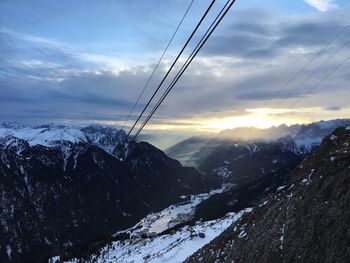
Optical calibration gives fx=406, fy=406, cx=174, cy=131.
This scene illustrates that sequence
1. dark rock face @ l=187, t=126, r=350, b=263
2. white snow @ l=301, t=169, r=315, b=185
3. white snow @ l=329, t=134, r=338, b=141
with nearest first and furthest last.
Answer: dark rock face @ l=187, t=126, r=350, b=263
white snow @ l=301, t=169, r=315, b=185
white snow @ l=329, t=134, r=338, b=141

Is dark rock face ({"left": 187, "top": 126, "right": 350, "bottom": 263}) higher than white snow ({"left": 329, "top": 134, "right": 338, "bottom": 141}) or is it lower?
lower

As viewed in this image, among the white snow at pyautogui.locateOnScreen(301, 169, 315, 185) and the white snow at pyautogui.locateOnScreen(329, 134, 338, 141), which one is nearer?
the white snow at pyautogui.locateOnScreen(301, 169, 315, 185)

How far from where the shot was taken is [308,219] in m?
23.3

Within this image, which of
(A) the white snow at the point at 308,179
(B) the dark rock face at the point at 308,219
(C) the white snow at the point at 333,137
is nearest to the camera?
(B) the dark rock face at the point at 308,219

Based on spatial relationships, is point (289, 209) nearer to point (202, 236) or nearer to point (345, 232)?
point (345, 232)

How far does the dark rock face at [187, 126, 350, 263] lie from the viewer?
20.8 meters

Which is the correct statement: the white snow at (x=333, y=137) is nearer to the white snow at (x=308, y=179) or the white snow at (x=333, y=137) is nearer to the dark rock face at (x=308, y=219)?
the dark rock face at (x=308, y=219)

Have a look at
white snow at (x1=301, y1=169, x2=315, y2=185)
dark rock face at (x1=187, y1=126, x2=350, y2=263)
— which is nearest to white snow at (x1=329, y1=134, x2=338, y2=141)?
dark rock face at (x1=187, y1=126, x2=350, y2=263)

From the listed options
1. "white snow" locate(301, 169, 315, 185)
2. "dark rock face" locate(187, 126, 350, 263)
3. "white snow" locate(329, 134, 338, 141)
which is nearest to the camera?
"dark rock face" locate(187, 126, 350, 263)

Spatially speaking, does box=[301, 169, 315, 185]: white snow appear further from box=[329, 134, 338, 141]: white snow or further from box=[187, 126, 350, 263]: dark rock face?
box=[329, 134, 338, 141]: white snow

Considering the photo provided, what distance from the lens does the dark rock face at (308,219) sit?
818 inches

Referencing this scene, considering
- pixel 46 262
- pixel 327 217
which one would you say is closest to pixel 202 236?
pixel 327 217

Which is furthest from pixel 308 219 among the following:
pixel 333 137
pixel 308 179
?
pixel 333 137

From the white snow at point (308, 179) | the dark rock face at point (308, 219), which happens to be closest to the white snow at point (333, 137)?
the dark rock face at point (308, 219)
